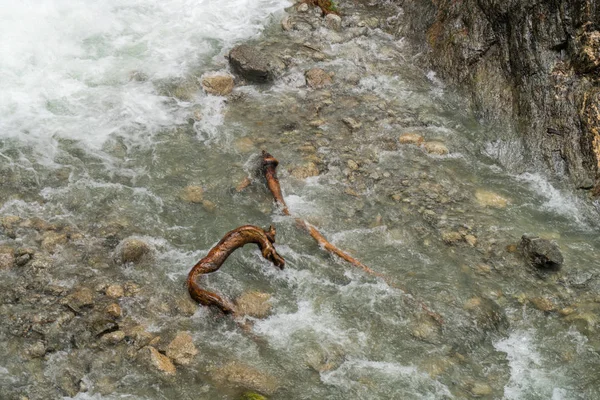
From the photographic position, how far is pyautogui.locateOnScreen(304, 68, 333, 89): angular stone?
8.22 metres

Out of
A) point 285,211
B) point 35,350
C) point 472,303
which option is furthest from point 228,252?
point 472,303

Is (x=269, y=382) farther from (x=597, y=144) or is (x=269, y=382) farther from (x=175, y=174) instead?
(x=597, y=144)

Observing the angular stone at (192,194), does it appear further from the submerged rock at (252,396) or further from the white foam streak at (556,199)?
the white foam streak at (556,199)

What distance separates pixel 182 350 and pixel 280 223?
6.11ft

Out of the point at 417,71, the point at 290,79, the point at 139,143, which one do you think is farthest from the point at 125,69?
the point at 417,71

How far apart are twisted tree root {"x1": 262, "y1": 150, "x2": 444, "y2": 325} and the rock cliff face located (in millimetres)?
2668

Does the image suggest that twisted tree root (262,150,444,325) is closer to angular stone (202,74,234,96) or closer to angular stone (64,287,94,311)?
angular stone (202,74,234,96)

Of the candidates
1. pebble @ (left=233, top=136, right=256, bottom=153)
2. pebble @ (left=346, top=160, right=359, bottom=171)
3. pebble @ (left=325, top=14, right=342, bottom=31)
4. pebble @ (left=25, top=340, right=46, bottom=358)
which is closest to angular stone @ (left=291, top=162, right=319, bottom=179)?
pebble @ (left=346, top=160, right=359, bottom=171)

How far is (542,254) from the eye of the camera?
5.58m

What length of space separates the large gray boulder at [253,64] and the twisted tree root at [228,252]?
10.6 ft

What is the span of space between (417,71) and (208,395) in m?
5.95

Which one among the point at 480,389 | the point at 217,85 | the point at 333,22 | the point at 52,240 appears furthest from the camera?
the point at 333,22

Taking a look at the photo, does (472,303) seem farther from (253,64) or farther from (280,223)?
(253,64)

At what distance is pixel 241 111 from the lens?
25.0 feet
